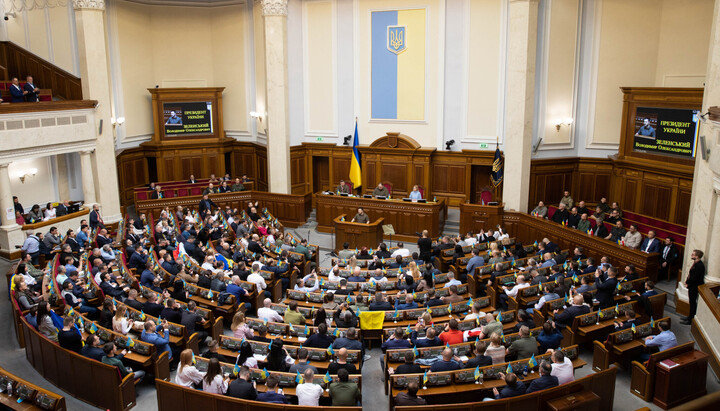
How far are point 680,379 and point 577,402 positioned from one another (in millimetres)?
2178

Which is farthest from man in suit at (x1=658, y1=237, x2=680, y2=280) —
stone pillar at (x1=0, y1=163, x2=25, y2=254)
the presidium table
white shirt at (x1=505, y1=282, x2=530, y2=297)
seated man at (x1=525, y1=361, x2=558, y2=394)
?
stone pillar at (x1=0, y1=163, x2=25, y2=254)

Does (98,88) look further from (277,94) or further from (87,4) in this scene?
(277,94)

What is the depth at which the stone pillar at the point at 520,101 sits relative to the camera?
15.8 metres

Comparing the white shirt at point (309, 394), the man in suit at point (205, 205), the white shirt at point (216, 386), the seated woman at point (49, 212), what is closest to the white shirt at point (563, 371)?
the white shirt at point (309, 394)

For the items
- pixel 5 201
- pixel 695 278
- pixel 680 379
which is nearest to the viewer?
pixel 680 379

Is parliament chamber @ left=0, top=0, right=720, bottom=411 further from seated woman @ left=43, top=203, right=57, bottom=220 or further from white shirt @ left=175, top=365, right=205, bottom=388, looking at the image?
seated woman @ left=43, top=203, right=57, bottom=220

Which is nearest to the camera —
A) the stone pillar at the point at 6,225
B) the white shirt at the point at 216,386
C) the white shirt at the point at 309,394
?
the white shirt at the point at 309,394

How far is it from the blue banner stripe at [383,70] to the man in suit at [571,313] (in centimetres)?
1186

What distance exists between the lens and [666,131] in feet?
50.6

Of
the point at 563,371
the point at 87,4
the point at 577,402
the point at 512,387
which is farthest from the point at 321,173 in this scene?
the point at 577,402

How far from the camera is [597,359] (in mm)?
9117

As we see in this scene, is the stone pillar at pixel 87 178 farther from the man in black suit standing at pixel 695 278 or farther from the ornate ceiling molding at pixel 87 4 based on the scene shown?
the man in black suit standing at pixel 695 278

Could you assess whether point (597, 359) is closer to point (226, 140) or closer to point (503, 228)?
point (503, 228)

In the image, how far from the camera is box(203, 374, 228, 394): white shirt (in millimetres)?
7441
